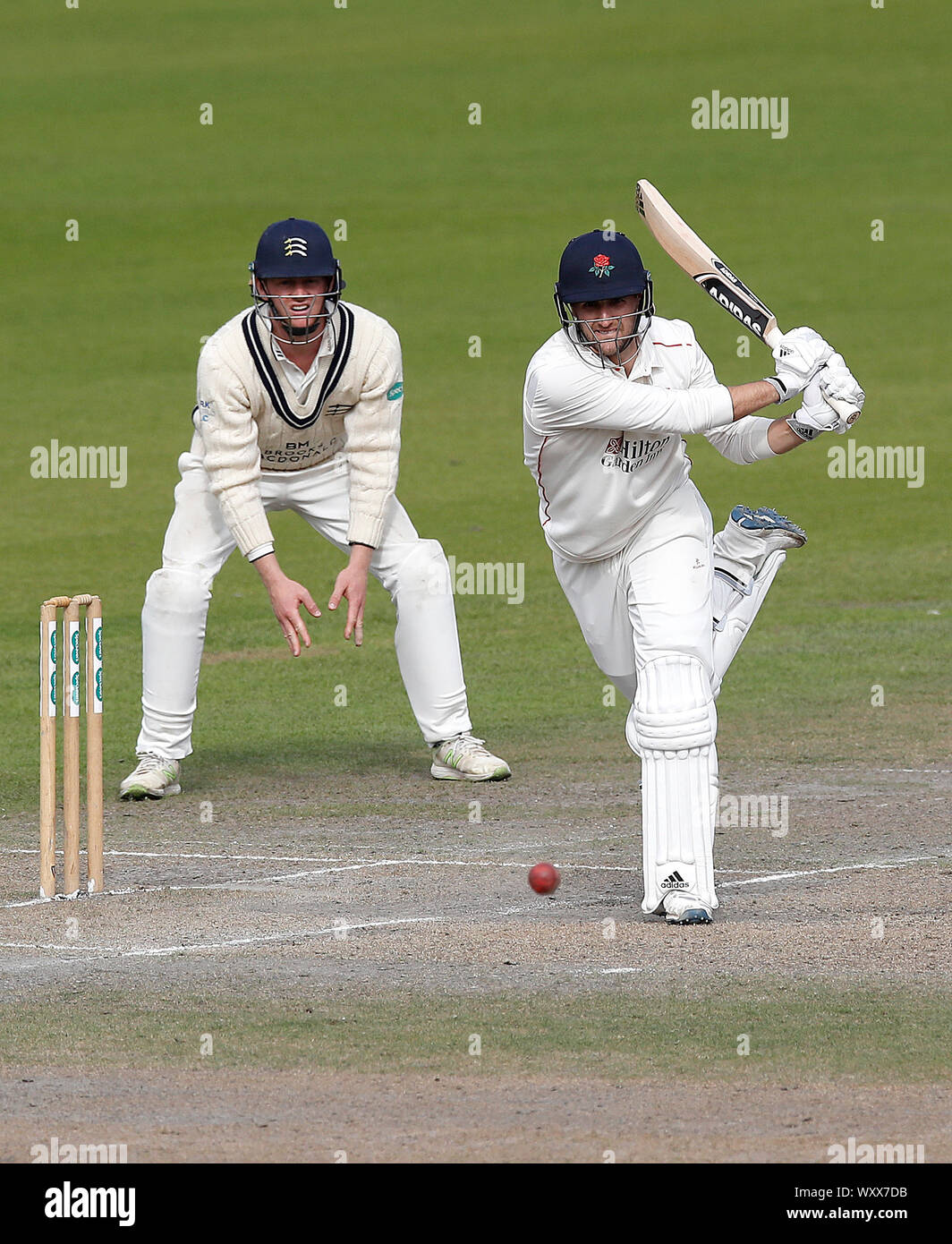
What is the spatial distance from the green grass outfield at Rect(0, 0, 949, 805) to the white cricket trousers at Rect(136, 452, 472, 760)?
1.65ft

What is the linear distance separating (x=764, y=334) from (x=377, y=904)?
2.28m

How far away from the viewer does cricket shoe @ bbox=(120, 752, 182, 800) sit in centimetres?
948

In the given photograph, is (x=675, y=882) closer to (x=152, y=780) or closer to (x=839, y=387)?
(x=839, y=387)

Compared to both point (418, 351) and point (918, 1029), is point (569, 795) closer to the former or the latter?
point (918, 1029)

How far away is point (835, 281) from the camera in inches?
1147

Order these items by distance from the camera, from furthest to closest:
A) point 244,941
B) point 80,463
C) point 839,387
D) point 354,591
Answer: point 80,463
point 354,591
point 839,387
point 244,941

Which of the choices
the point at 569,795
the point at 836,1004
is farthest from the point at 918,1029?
the point at 569,795

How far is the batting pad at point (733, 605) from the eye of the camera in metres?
7.98

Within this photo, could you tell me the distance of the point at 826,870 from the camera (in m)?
7.69

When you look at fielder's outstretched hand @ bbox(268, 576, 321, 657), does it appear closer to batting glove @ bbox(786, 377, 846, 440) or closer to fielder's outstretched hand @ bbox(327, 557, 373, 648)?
fielder's outstretched hand @ bbox(327, 557, 373, 648)

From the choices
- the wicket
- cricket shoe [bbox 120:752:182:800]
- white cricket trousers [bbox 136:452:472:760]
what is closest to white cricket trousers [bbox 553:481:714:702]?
the wicket

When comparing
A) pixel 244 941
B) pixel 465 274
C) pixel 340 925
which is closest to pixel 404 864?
pixel 340 925

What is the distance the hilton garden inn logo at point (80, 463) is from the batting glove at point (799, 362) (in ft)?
44.0

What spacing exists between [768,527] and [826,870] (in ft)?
4.31
